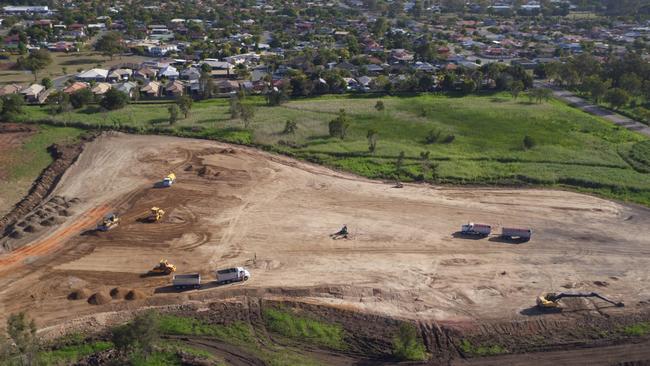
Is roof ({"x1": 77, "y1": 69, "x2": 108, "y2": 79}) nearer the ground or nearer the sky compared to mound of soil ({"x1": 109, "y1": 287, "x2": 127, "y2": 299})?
nearer the sky

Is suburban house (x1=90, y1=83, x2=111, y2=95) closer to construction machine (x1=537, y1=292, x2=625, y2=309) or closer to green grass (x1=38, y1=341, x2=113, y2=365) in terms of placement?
green grass (x1=38, y1=341, x2=113, y2=365)

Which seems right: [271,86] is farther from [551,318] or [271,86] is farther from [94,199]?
[551,318]

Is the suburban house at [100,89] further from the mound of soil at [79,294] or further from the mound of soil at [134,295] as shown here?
the mound of soil at [134,295]

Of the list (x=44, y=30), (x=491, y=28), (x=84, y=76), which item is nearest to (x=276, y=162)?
(x=84, y=76)

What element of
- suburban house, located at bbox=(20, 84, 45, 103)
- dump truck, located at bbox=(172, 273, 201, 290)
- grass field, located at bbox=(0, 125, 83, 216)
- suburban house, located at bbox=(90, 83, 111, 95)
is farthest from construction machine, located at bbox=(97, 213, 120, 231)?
A: suburban house, located at bbox=(20, 84, 45, 103)

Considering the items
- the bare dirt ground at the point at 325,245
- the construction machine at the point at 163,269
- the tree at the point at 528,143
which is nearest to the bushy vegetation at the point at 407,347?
the bare dirt ground at the point at 325,245

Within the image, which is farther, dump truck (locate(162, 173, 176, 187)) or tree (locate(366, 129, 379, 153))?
tree (locate(366, 129, 379, 153))

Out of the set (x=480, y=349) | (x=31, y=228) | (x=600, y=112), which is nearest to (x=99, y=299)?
(x=31, y=228)
